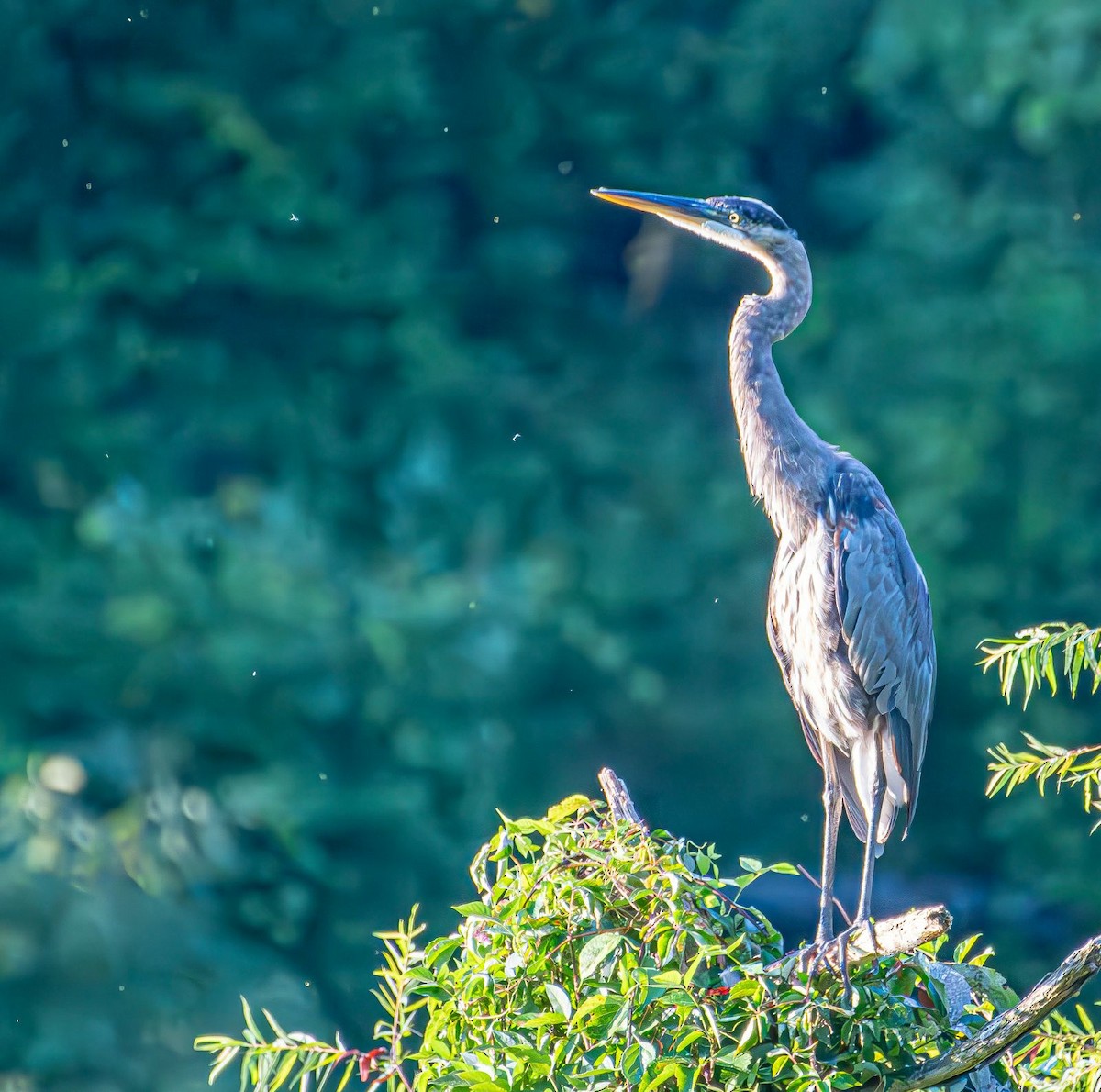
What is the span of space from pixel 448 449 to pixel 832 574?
1138mm

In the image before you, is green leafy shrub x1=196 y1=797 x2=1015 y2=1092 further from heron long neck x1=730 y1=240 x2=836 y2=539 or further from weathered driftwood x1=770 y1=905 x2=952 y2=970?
heron long neck x1=730 y1=240 x2=836 y2=539

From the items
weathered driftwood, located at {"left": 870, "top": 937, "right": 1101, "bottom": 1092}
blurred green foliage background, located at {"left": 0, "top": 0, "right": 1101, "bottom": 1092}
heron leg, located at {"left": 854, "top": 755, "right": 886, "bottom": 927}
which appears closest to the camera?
weathered driftwood, located at {"left": 870, "top": 937, "right": 1101, "bottom": 1092}

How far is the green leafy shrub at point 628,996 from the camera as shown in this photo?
116 centimetres

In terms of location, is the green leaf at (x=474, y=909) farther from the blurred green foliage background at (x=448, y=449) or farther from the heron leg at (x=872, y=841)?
the blurred green foliage background at (x=448, y=449)

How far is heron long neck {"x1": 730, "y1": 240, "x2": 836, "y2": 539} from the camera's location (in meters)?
1.78

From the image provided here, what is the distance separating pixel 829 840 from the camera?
5.49 feet

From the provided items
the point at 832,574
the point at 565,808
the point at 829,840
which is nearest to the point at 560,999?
the point at 565,808

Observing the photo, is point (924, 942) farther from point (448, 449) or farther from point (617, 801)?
point (448, 449)

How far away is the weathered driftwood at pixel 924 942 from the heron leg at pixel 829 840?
0.07 m

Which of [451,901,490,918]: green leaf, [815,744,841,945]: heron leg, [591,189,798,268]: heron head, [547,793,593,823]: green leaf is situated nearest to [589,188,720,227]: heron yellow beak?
[591,189,798,268]: heron head

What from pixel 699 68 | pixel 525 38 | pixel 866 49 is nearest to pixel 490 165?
pixel 525 38

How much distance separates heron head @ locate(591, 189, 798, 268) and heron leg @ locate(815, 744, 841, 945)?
67 cm

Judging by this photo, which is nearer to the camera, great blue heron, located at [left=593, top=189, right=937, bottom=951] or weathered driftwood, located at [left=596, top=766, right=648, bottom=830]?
weathered driftwood, located at [left=596, top=766, right=648, bottom=830]

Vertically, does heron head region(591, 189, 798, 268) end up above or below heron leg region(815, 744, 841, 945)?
above
